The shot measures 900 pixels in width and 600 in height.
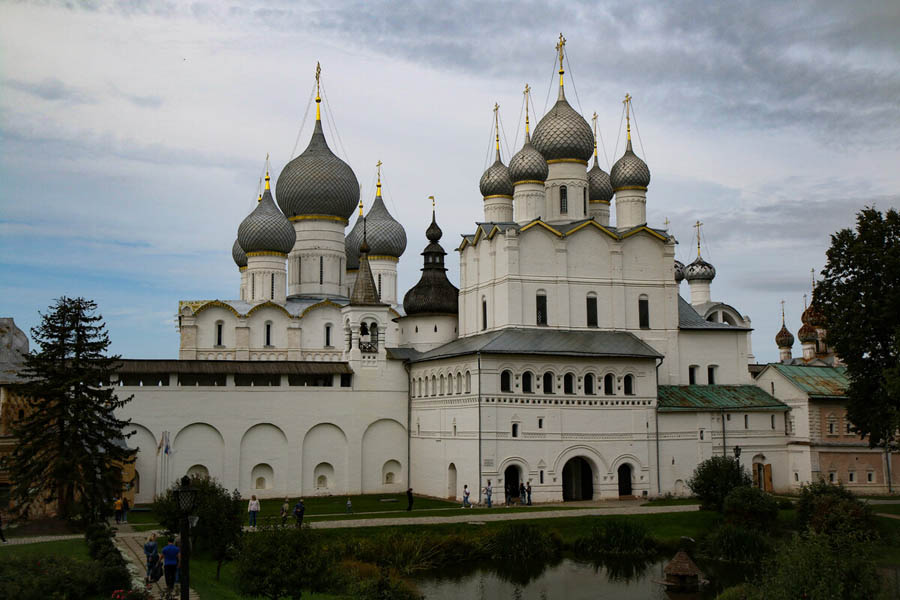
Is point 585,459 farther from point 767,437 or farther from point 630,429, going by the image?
point 767,437

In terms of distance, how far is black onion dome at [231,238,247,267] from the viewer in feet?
157

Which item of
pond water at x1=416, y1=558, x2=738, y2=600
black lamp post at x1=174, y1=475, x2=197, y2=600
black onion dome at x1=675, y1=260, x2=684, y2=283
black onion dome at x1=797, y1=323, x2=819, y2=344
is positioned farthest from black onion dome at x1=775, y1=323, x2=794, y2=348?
black lamp post at x1=174, y1=475, x2=197, y2=600

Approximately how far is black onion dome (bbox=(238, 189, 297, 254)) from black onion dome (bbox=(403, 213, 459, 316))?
6.84 metres

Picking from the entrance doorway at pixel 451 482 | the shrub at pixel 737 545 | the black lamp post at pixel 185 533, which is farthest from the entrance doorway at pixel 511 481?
the black lamp post at pixel 185 533

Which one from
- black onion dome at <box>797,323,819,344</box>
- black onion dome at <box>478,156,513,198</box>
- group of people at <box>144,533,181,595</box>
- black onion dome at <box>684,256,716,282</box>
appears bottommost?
group of people at <box>144,533,181,595</box>

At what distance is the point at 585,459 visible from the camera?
34.8m

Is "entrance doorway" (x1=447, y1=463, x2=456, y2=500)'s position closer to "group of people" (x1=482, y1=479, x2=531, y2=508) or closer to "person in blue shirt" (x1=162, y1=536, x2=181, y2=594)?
"group of people" (x1=482, y1=479, x2=531, y2=508)

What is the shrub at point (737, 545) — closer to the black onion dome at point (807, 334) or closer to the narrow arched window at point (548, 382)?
the narrow arched window at point (548, 382)

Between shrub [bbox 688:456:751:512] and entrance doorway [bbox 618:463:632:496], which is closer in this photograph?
shrub [bbox 688:456:751:512]

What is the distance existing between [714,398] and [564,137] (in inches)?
461

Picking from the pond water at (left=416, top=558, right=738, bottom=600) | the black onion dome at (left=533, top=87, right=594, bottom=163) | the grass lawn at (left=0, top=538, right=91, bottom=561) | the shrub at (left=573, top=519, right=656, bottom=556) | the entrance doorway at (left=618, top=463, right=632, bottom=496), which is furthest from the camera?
the black onion dome at (left=533, top=87, right=594, bottom=163)

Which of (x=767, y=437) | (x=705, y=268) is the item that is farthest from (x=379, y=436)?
(x=705, y=268)

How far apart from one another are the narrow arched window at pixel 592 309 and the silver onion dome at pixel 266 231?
15.2 m

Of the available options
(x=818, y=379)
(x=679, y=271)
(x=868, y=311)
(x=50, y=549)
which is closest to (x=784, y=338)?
(x=679, y=271)
